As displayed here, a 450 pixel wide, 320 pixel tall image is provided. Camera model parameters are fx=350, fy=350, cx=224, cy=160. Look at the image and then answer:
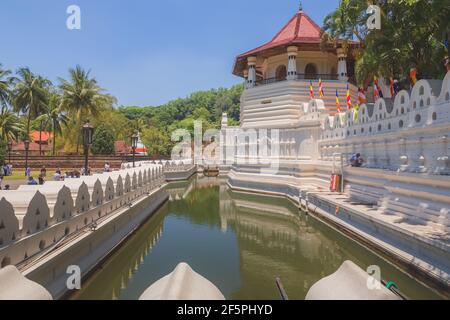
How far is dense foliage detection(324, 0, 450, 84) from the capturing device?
11633 millimetres

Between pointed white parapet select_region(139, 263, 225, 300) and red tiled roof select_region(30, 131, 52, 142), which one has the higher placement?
red tiled roof select_region(30, 131, 52, 142)

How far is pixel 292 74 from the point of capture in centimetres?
2731

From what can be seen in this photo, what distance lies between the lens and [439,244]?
7125 millimetres

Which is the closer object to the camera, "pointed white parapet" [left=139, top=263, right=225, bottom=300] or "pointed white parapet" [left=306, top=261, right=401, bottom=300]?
"pointed white parapet" [left=306, top=261, right=401, bottom=300]

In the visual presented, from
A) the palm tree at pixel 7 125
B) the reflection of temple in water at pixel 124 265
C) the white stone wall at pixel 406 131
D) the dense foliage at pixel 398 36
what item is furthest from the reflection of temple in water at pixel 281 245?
the palm tree at pixel 7 125

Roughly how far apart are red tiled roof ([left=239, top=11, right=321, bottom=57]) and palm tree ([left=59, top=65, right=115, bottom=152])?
75.7ft

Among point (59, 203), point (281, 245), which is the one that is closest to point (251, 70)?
point (281, 245)

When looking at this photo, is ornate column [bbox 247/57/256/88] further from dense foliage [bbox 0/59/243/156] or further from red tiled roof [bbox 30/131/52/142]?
red tiled roof [bbox 30/131/52/142]

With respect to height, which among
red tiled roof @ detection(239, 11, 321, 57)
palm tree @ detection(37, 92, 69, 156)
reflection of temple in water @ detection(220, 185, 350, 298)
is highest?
red tiled roof @ detection(239, 11, 321, 57)

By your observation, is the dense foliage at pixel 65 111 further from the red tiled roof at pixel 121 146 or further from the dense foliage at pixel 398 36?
the dense foliage at pixel 398 36

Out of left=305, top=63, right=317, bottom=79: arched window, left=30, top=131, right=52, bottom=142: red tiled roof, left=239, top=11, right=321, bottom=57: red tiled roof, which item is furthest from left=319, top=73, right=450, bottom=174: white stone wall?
left=30, top=131, right=52, bottom=142: red tiled roof

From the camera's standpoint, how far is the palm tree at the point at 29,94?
152 feet

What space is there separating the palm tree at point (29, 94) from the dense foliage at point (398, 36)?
1691 inches
